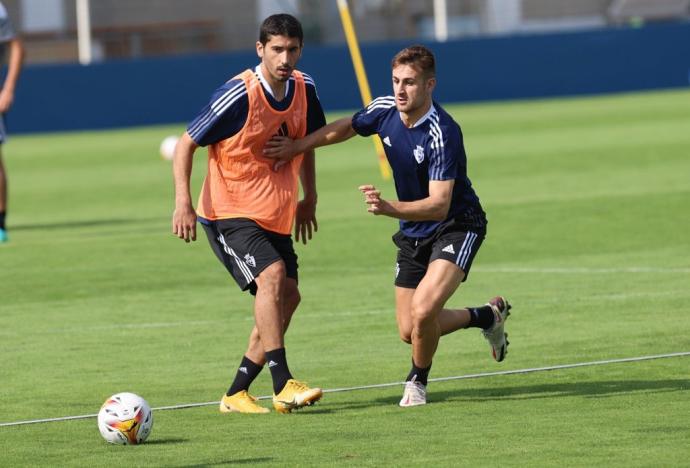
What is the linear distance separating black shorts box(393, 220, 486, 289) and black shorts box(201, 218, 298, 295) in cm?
61

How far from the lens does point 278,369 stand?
8.19 metres

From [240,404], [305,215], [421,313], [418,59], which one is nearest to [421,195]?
[421,313]

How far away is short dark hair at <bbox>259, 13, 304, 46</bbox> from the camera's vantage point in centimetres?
823

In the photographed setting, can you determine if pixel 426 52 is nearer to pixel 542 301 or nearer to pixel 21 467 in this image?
pixel 21 467

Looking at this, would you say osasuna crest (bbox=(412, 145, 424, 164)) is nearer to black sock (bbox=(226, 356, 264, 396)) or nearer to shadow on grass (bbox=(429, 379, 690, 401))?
shadow on grass (bbox=(429, 379, 690, 401))

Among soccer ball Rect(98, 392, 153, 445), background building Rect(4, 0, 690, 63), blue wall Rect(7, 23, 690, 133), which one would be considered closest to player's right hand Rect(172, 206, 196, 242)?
soccer ball Rect(98, 392, 153, 445)

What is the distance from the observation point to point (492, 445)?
6988mm

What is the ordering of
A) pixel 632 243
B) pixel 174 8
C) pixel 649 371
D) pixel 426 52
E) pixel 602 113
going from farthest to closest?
pixel 174 8 → pixel 602 113 → pixel 632 243 → pixel 649 371 → pixel 426 52

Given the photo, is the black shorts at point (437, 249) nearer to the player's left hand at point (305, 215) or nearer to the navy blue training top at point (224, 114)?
the player's left hand at point (305, 215)

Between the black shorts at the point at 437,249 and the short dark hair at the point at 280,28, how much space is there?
1.28m

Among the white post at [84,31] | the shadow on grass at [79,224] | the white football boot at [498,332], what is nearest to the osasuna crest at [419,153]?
the white football boot at [498,332]

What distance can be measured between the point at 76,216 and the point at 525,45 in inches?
823

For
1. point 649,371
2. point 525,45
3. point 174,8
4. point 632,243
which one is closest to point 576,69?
point 525,45

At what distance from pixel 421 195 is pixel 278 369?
3.97 feet
